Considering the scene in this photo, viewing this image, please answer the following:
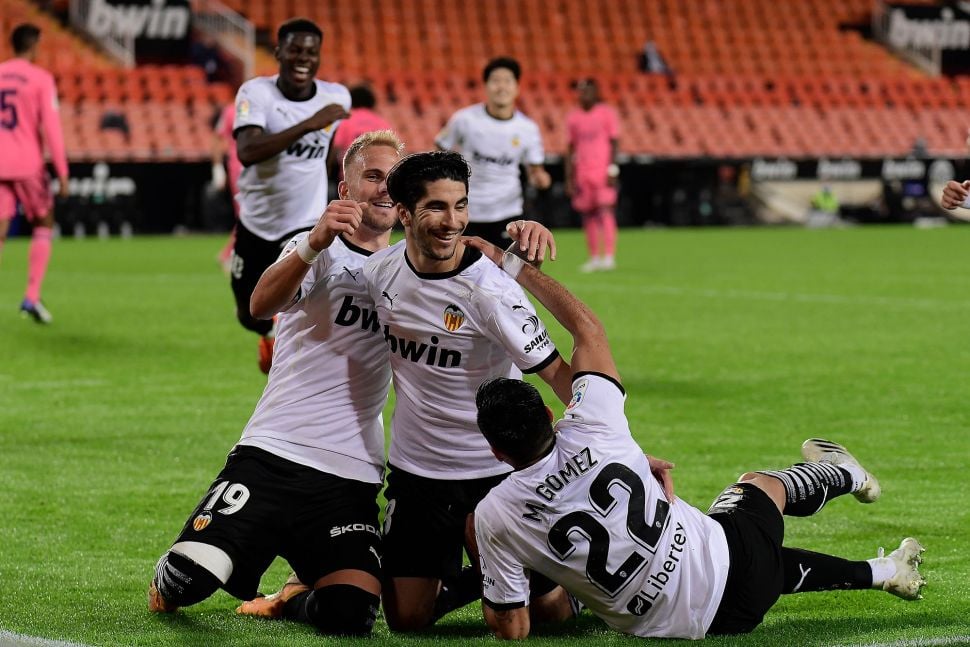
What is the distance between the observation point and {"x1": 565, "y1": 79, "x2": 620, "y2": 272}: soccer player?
18203mm

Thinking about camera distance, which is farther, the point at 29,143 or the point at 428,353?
the point at 29,143

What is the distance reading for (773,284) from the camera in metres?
15.7

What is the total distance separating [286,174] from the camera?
8.41m

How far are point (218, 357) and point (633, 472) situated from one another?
6.81 metres

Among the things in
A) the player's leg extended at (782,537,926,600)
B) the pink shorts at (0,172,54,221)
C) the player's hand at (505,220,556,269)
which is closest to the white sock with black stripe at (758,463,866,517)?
the player's leg extended at (782,537,926,600)

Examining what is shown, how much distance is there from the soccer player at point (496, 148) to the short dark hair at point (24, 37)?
3226mm

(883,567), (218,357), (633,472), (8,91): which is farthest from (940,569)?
(8,91)

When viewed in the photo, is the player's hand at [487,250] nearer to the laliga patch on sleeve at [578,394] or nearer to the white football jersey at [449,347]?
the white football jersey at [449,347]

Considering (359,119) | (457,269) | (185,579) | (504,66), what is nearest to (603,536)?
(457,269)

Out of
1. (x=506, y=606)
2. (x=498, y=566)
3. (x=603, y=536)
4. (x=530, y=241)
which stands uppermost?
(x=530, y=241)

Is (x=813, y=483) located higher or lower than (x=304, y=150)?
lower

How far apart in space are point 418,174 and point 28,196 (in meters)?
8.56

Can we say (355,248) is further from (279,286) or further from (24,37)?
(24,37)

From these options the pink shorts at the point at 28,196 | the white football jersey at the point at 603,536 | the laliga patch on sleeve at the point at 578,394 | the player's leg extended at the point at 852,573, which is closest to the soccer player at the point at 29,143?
the pink shorts at the point at 28,196
